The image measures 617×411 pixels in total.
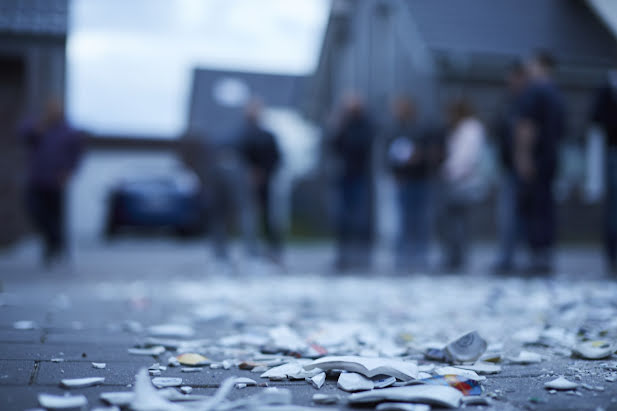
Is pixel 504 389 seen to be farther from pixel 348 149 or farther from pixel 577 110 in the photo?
pixel 577 110

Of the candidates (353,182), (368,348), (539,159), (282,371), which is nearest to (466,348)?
(368,348)

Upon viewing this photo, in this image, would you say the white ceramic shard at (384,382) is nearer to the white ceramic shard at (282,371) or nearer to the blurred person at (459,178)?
the white ceramic shard at (282,371)

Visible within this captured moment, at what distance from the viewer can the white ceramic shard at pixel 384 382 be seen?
6.93ft

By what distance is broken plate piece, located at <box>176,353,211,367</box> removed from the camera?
8.08ft

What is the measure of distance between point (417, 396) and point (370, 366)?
1.09 ft

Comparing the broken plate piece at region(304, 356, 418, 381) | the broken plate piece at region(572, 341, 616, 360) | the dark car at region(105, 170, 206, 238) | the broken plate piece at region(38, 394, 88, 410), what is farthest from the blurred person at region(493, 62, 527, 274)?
the dark car at region(105, 170, 206, 238)

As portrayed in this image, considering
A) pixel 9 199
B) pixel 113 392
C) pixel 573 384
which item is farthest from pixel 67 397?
pixel 9 199

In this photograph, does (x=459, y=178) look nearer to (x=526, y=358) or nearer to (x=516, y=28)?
(x=516, y=28)

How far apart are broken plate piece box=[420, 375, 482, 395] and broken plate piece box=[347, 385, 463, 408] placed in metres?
0.08

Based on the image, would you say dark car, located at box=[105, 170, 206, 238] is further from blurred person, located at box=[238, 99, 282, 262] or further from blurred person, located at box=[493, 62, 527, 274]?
blurred person, located at box=[493, 62, 527, 274]

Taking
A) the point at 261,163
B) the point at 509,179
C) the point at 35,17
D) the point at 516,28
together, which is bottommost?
the point at 509,179

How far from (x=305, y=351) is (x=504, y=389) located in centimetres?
85

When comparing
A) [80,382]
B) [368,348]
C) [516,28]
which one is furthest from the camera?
[516,28]

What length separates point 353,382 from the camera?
2.12 m
